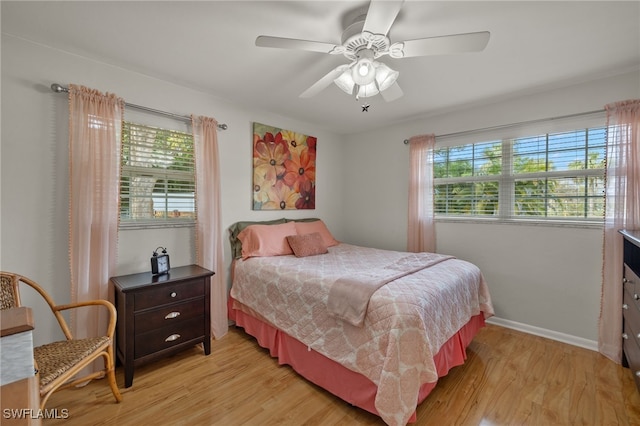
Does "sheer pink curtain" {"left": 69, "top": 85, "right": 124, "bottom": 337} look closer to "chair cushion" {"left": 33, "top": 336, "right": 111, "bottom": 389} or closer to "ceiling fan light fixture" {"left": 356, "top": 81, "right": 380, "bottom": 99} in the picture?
"chair cushion" {"left": 33, "top": 336, "right": 111, "bottom": 389}

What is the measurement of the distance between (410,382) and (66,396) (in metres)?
2.24

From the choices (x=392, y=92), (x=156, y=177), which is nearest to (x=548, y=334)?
(x=392, y=92)

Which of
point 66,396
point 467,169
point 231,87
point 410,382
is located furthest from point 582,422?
point 231,87

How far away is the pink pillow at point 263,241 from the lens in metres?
2.79

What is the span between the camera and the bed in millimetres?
1508

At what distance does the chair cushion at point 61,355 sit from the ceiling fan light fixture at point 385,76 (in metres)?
2.39

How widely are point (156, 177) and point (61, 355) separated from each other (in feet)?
4.77

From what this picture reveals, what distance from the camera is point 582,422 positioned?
A: 162 cm

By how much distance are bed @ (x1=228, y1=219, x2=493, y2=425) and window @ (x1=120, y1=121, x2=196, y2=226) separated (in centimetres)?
65

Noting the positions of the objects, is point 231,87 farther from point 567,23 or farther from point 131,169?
point 567,23

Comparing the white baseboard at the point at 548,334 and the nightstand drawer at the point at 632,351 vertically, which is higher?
the nightstand drawer at the point at 632,351

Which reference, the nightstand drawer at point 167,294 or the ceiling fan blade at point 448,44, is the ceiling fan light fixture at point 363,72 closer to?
the ceiling fan blade at point 448,44

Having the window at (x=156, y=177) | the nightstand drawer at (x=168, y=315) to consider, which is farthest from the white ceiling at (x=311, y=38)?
the nightstand drawer at (x=168, y=315)

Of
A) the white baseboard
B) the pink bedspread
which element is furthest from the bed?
the white baseboard
